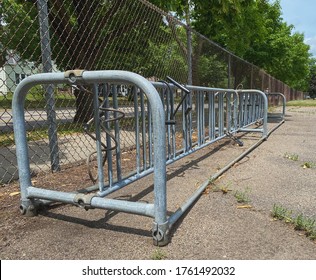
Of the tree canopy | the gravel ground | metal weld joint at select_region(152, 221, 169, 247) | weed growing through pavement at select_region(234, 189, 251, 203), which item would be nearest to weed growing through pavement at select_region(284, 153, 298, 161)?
the gravel ground

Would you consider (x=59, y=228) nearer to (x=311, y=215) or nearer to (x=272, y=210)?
(x=272, y=210)

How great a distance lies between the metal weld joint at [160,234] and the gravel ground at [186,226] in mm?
39

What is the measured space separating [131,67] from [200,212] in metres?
5.77

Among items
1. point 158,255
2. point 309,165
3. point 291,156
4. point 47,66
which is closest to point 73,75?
point 158,255

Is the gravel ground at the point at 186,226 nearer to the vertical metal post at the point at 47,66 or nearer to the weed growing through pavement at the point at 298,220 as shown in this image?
the weed growing through pavement at the point at 298,220

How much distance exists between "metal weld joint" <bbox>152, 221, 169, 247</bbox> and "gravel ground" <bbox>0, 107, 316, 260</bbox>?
39mm

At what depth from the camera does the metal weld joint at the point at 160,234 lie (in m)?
2.09

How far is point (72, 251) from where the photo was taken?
2.06 meters

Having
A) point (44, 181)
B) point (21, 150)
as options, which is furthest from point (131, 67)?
point (21, 150)

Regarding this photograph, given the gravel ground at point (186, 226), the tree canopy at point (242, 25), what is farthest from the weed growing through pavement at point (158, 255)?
the tree canopy at point (242, 25)

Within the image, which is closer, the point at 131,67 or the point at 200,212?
the point at 200,212

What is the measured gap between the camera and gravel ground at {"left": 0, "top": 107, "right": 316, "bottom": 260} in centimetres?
204

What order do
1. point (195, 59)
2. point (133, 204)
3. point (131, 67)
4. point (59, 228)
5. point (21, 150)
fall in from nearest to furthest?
point (133, 204), point (59, 228), point (21, 150), point (195, 59), point (131, 67)

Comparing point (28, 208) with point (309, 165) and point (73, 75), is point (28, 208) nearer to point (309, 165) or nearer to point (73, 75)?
point (73, 75)
